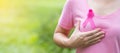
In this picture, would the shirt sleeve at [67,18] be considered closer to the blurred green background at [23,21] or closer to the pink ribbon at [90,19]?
the pink ribbon at [90,19]

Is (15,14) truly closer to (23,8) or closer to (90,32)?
(23,8)

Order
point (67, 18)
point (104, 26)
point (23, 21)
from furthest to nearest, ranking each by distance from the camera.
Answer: point (23, 21)
point (67, 18)
point (104, 26)

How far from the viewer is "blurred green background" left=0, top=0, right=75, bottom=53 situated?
1427 millimetres

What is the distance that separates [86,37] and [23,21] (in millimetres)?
658

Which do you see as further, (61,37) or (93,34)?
(61,37)

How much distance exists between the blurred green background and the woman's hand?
58 centimetres

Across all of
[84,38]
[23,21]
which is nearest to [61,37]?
[84,38]

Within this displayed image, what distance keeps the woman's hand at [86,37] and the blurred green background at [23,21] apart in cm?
58

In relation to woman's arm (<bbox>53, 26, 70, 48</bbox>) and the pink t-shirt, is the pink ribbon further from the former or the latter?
woman's arm (<bbox>53, 26, 70, 48</bbox>)

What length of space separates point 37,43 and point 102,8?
69 cm

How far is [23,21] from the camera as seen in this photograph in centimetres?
143

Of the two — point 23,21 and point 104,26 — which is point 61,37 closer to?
point 104,26

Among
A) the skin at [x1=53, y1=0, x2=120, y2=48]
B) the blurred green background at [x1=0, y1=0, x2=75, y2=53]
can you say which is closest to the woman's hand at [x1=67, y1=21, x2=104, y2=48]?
the skin at [x1=53, y1=0, x2=120, y2=48]

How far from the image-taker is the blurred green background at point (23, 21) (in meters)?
1.43
